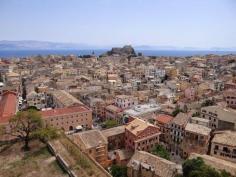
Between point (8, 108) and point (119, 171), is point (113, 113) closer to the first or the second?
point (8, 108)

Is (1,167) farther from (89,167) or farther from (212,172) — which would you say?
(212,172)

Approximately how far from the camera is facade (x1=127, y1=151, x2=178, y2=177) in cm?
2770

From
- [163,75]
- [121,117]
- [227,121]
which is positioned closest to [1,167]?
[121,117]

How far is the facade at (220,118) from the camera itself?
130 feet

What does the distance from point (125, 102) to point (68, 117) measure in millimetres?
14913

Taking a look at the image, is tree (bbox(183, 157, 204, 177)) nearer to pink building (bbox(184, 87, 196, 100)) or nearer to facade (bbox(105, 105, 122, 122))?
facade (bbox(105, 105, 122, 122))

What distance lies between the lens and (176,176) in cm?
2620

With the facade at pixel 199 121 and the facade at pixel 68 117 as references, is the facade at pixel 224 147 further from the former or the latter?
the facade at pixel 68 117

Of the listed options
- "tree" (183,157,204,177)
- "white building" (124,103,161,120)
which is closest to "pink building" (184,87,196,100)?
"white building" (124,103,161,120)

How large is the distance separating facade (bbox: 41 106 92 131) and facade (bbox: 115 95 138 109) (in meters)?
9.32

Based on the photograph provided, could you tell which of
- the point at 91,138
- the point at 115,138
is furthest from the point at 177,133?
the point at 91,138

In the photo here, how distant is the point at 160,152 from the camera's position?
36.9 metres

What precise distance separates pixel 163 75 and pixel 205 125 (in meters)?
58.0

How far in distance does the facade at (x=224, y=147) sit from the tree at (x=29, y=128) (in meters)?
22.6
